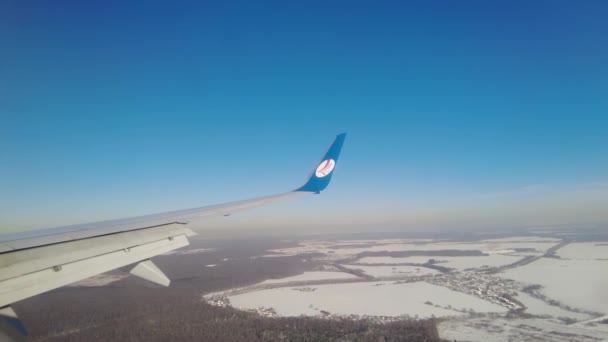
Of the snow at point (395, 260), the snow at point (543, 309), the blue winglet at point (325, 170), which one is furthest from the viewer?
the snow at point (395, 260)

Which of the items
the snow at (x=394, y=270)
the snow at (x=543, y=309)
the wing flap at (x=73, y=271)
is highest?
the wing flap at (x=73, y=271)

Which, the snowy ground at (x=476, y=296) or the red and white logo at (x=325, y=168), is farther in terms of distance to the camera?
the snowy ground at (x=476, y=296)

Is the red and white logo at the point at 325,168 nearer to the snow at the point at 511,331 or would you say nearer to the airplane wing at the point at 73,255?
the airplane wing at the point at 73,255

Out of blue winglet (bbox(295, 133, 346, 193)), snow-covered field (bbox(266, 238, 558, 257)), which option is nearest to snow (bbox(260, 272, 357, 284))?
snow-covered field (bbox(266, 238, 558, 257))

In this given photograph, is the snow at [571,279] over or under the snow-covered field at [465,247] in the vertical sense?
over

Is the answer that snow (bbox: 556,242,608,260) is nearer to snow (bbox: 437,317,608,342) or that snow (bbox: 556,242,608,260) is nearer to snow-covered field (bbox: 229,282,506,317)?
snow-covered field (bbox: 229,282,506,317)

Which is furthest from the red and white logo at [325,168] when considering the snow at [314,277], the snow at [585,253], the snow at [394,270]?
the snow at [585,253]

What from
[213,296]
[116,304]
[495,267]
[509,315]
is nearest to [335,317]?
[509,315]
